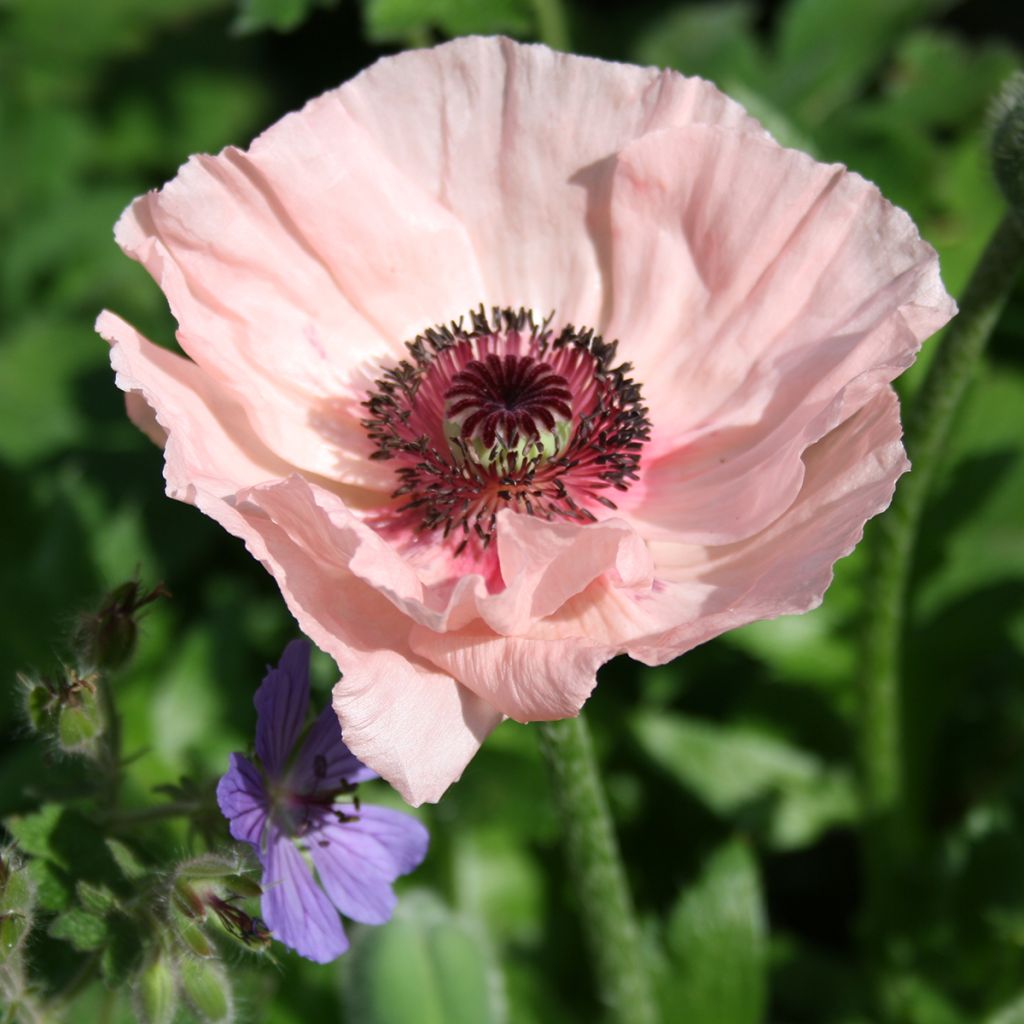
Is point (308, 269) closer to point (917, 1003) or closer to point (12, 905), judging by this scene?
point (12, 905)

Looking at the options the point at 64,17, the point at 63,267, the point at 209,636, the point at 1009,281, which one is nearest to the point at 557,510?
the point at 1009,281

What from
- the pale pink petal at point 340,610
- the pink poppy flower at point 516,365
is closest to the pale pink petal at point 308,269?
the pink poppy flower at point 516,365

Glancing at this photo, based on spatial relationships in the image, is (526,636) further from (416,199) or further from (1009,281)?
(1009,281)

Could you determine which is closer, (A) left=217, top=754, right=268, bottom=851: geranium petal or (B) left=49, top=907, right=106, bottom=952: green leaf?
(A) left=217, top=754, right=268, bottom=851: geranium petal

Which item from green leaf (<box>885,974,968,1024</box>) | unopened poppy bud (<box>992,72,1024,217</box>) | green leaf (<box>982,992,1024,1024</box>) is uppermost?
unopened poppy bud (<box>992,72,1024,217</box>)

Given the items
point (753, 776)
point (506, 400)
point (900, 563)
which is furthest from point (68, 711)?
point (753, 776)

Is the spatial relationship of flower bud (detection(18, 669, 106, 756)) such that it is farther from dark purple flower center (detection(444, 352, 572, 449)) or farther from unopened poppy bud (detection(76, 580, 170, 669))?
dark purple flower center (detection(444, 352, 572, 449))

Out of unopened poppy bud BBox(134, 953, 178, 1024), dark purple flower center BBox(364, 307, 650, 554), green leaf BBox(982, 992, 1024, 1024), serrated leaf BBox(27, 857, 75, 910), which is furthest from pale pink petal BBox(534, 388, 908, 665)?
green leaf BBox(982, 992, 1024, 1024)
